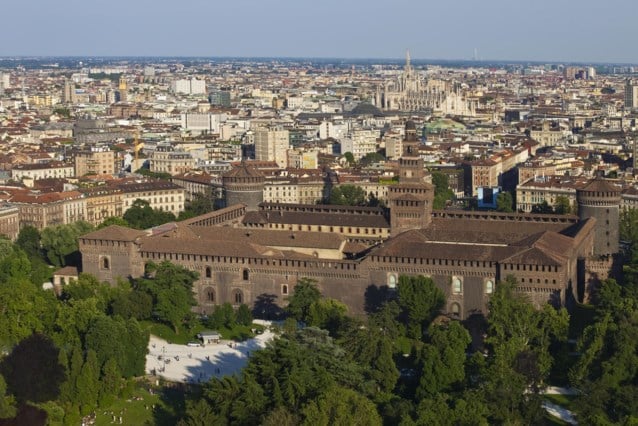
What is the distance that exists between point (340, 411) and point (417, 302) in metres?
16.8

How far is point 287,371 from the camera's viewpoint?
4712cm

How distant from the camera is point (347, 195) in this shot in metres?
96.5

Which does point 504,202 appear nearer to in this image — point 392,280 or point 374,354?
point 392,280

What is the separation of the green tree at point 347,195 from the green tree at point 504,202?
10786 millimetres

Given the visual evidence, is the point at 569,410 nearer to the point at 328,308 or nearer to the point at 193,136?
the point at 328,308

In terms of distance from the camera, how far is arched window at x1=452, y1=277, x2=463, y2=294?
60781 mm

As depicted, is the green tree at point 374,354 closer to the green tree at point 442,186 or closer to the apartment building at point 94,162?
the green tree at point 442,186

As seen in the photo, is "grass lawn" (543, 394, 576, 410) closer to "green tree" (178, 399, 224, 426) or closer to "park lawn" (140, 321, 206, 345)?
"green tree" (178, 399, 224, 426)

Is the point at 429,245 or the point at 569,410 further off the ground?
the point at 429,245

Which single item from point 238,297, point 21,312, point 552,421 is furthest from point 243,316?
point 552,421

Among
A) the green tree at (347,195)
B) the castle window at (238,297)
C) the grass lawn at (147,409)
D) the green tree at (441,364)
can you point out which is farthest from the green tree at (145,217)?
the green tree at (441,364)

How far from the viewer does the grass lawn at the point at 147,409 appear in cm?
4903

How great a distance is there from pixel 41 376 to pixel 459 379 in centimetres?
1659

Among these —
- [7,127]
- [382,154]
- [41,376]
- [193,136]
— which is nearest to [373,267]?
[41,376]
